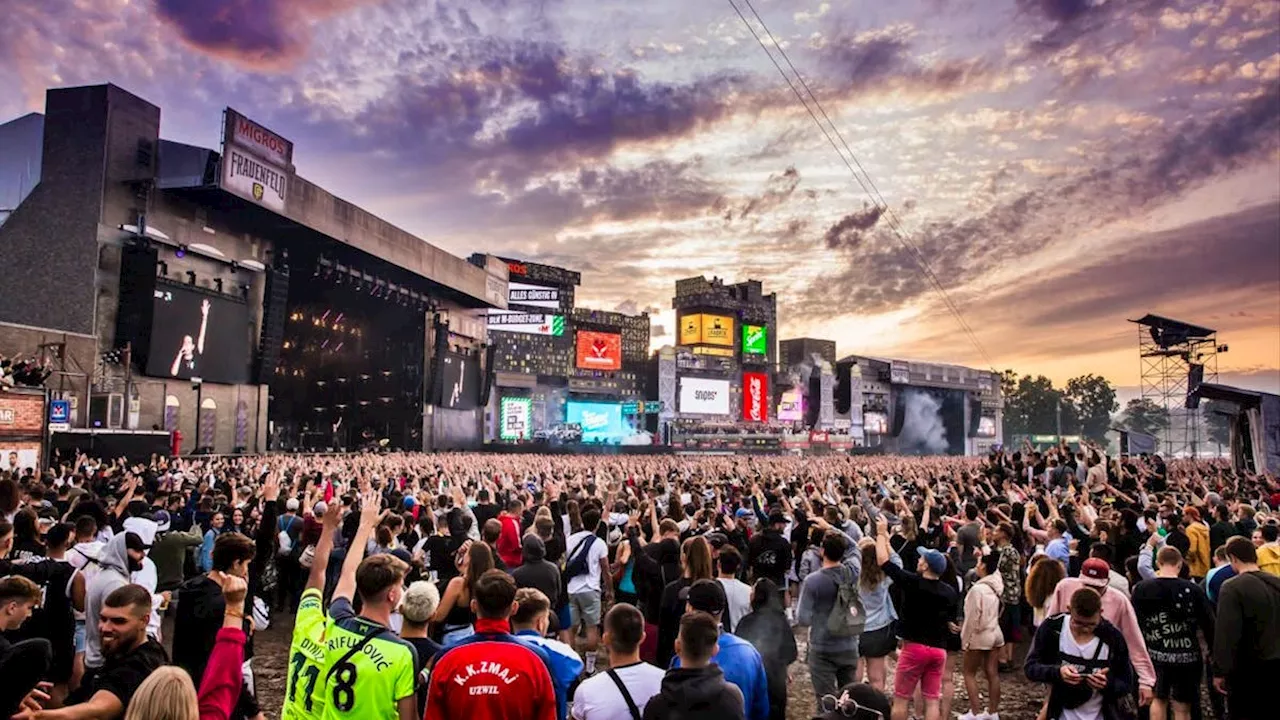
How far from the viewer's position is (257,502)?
11.4m

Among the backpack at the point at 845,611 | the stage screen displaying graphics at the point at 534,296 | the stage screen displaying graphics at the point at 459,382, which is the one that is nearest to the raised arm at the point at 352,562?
the backpack at the point at 845,611

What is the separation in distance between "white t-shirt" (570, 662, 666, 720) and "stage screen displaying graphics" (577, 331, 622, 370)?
83.7 meters

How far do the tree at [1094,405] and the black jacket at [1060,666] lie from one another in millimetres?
171098

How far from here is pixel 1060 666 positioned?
453cm

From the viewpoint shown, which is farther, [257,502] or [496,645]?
[257,502]

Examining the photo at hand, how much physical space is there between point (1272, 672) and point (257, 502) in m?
11.5

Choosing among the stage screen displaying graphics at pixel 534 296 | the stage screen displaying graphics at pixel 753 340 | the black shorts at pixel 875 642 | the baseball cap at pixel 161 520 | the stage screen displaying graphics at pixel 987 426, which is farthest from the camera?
the stage screen displaying graphics at pixel 987 426

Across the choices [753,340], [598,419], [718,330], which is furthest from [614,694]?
[753,340]

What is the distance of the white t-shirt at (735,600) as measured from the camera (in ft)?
18.8

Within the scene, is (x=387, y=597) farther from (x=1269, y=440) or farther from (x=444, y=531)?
(x=1269, y=440)

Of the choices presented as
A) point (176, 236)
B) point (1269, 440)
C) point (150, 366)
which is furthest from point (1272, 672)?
point (176, 236)

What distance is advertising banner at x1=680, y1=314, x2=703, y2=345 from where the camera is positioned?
293 feet

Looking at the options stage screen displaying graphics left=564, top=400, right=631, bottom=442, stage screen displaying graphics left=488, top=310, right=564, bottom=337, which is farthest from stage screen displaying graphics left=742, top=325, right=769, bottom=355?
stage screen displaying graphics left=488, top=310, right=564, bottom=337

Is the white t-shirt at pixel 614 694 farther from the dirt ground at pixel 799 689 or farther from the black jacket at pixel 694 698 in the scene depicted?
the dirt ground at pixel 799 689
